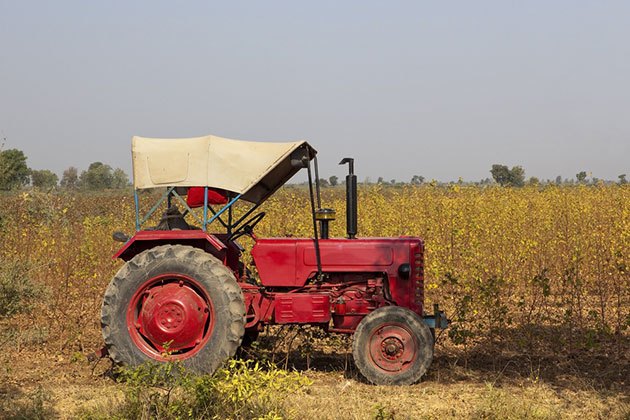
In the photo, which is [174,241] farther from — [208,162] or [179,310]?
[208,162]

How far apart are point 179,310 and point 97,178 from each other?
44.9 metres

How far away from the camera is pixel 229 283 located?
20.7ft

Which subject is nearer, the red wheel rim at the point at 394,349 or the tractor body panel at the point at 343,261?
the red wheel rim at the point at 394,349

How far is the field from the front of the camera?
575 cm

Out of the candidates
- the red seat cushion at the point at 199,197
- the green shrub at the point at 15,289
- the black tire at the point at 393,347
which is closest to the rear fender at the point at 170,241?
the red seat cushion at the point at 199,197

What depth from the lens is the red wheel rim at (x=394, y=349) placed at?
21.2 ft

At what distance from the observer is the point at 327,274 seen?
23.1 ft

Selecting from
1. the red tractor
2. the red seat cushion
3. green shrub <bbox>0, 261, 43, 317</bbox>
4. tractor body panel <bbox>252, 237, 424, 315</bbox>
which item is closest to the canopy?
the red tractor

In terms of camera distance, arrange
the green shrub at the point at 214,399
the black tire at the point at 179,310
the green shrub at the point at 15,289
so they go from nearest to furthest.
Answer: the green shrub at the point at 214,399
the green shrub at the point at 15,289
the black tire at the point at 179,310

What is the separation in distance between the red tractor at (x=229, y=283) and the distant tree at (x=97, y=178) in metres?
40.1

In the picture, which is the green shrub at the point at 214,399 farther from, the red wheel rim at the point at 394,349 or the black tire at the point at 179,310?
the red wheel rim at the point at 394,349

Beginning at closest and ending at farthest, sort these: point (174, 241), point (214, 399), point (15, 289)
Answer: point (214, 399) < point (15, 289) < point (174, 241)

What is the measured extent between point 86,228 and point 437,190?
769 centimetres

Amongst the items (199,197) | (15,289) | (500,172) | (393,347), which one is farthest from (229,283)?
(500,172)
